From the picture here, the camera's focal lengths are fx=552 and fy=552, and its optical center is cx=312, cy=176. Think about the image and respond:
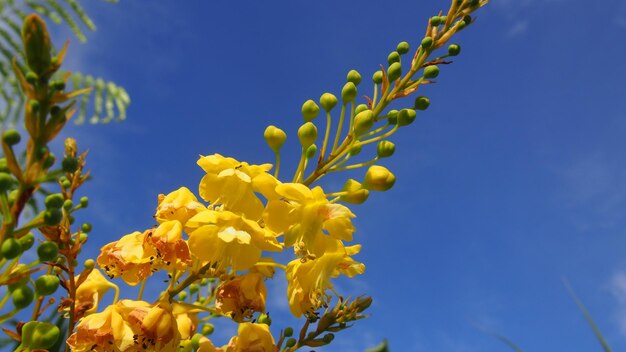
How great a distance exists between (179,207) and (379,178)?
59cm

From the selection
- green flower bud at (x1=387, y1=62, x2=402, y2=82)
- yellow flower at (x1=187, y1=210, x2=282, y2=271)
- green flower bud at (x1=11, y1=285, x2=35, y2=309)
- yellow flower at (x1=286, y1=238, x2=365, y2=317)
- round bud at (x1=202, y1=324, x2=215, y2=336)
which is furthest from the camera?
round bud at (x1=202, y1=324, x2=215, y2=336)

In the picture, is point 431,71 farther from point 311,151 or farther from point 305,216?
point 305,216

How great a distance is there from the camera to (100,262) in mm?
1602

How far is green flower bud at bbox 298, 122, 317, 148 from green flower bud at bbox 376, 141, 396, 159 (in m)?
0.20

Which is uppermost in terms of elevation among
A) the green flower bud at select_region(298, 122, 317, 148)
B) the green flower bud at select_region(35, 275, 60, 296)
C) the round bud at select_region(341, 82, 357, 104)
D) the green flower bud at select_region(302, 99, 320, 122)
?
the round bud at select_region(341, 82, 357, 104)

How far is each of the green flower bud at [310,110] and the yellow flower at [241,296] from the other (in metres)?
0.52

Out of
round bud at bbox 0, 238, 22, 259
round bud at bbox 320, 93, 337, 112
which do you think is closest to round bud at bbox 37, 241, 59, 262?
round bud at bbox 0, 238, 22, 259

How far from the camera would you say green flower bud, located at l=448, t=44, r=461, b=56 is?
1766mm

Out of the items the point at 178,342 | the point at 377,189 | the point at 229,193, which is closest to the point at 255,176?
the point at 229,193

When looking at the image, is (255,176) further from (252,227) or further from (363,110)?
(363,110)

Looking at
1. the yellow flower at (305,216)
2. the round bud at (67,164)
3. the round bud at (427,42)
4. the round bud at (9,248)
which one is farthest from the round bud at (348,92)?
the round bud at (9,248)

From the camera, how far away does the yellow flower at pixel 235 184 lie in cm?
159

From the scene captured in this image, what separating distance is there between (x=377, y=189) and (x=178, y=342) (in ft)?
2.28

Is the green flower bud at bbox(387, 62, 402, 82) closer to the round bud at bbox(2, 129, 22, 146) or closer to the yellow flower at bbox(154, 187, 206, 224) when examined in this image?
the yellow flower at bbox(154, 187, 206, 224)
